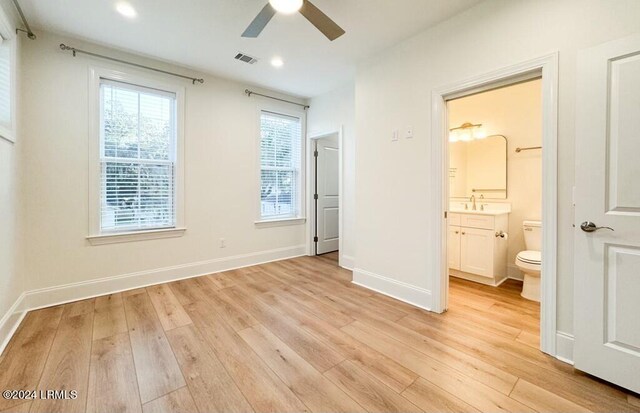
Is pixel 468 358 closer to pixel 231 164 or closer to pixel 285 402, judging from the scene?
pixel 285 402

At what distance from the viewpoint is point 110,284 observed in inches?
120

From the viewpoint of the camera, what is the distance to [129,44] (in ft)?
9.64

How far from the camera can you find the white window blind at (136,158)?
304 centimetres

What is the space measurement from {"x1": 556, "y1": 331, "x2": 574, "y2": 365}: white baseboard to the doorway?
10.5 feet

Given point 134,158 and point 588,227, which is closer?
point 588,227

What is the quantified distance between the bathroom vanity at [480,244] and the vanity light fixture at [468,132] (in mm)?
1023

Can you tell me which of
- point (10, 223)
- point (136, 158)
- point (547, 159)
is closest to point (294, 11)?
point (547, 159)

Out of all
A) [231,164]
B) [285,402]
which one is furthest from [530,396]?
[231,164]

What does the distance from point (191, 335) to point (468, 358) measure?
2088 mm

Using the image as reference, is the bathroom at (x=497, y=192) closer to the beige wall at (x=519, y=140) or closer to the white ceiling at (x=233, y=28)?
the beige wall at (x=519, y=140)

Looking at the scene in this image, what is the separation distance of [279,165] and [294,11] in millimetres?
2788

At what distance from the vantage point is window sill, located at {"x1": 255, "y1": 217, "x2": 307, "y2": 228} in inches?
169

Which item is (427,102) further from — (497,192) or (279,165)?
(279,165)

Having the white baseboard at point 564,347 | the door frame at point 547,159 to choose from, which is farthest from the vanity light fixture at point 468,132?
the white baseboard at point 564,347
